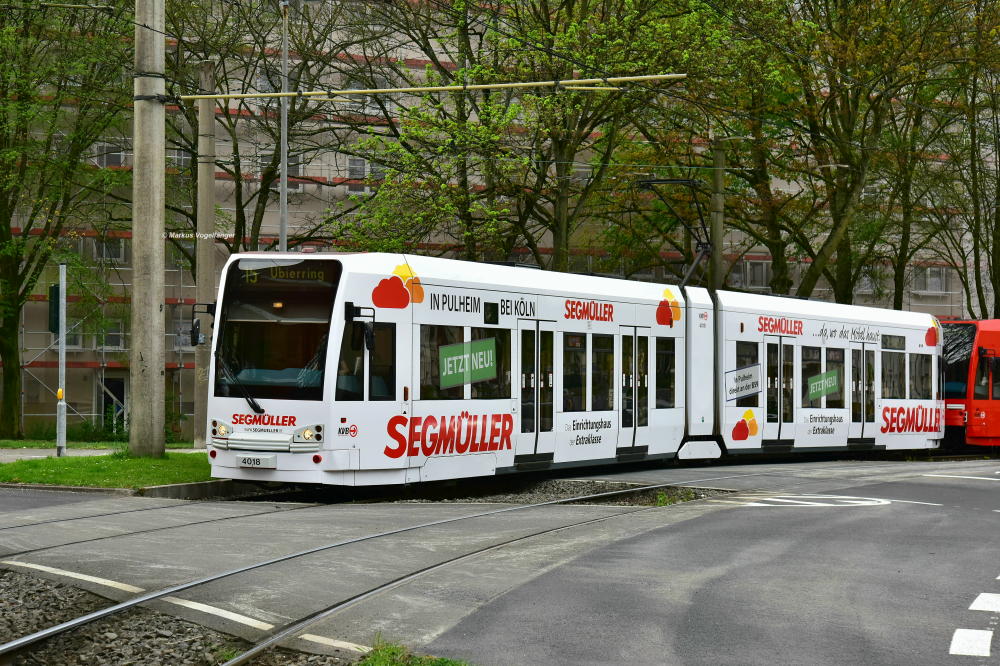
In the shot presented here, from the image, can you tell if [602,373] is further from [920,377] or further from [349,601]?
[920,377]

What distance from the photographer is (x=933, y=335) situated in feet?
101

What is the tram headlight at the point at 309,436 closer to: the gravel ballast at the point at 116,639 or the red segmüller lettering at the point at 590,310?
the red segmüller lettering at the point at 590,310

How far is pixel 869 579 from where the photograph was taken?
10336 mm

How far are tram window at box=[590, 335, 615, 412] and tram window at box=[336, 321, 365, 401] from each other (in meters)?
5.06

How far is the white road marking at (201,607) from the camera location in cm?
776

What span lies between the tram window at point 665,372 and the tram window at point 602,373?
1510mm

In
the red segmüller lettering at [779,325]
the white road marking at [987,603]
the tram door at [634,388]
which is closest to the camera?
the white road marking at [987,603]

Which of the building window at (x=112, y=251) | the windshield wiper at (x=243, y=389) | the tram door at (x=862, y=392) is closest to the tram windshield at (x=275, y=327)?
the windshield wiper at (x=243, y=389)

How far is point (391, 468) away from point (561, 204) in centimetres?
1738

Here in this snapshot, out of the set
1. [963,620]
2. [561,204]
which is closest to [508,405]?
[963,620]

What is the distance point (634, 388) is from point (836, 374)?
6.89m

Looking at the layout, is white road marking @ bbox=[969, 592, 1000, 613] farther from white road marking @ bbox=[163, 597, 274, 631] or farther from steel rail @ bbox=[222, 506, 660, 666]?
white road marking @ bbox=[163, 597, 274, 631]

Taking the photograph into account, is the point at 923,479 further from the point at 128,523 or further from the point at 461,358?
the point at 128,523

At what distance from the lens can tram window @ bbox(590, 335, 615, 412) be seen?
67.4 ft
